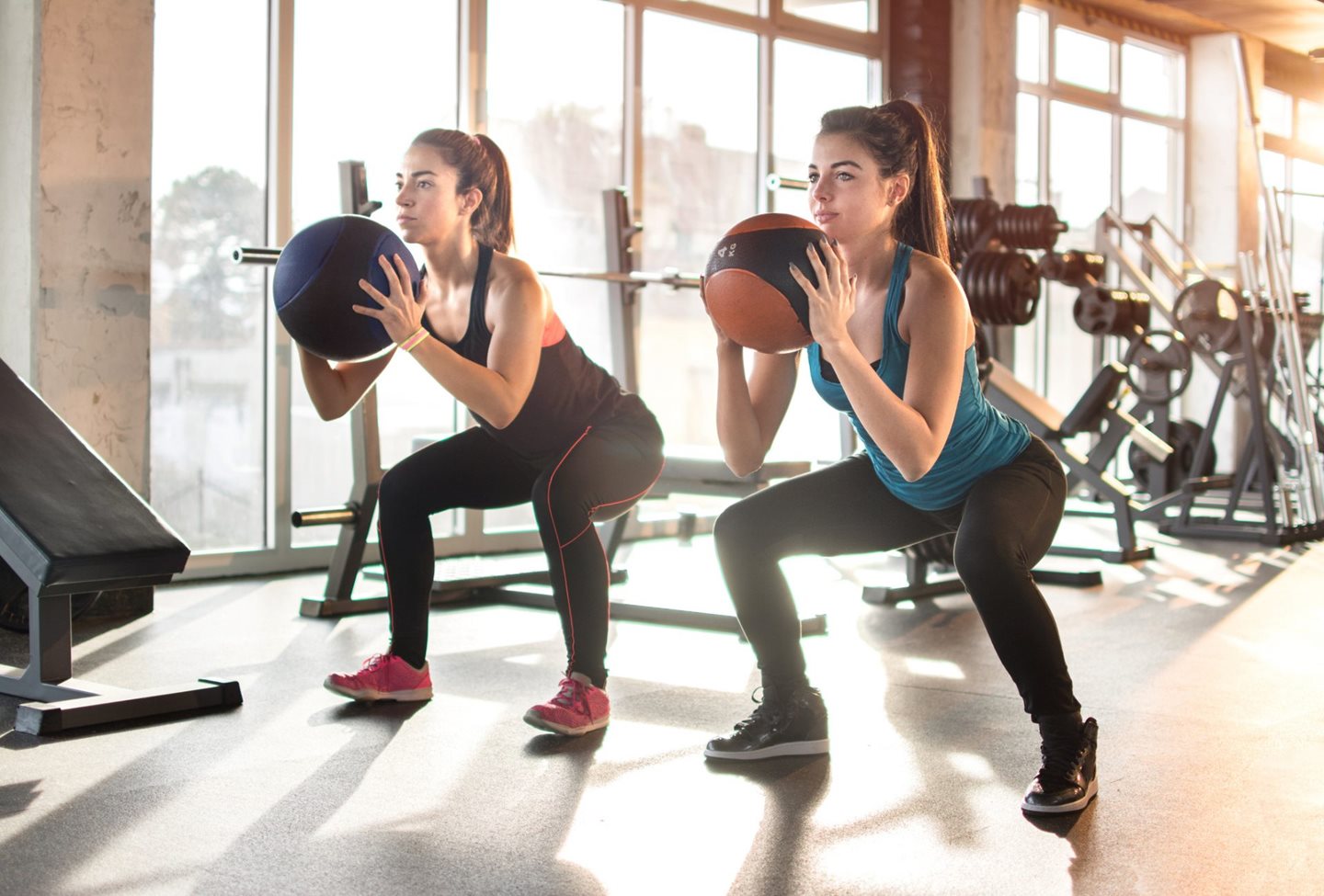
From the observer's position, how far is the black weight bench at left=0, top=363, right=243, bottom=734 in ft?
7.59

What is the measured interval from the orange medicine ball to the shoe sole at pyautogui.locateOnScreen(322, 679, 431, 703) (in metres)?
1.10

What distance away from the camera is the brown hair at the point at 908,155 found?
2070mm

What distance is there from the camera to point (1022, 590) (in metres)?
1.98

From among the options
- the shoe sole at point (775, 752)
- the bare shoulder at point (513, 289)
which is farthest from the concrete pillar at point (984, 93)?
the shoe sole at point (775, 752)

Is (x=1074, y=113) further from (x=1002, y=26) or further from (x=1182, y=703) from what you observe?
(x=1182, y=703)

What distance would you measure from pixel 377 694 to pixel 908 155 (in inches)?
57.5

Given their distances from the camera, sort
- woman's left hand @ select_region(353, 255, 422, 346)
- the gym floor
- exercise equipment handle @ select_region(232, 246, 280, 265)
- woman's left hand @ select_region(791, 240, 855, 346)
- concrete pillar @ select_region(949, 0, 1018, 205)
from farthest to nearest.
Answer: concrete pillar @ select_region(949, 0, 1018, 205)
exercise equipment handle @ select_region(232, 246, 280, 265)
woman's left hand @ select_region(353, 255, 422, 346)
woman's left hand @ select_region(791, 240, 855, 346)
the gym floor

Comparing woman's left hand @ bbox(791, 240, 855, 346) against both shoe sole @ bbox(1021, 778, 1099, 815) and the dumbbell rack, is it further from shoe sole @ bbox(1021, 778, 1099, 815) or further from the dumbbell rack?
the dumbbell rack

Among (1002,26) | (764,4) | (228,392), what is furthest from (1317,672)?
(1002,26)

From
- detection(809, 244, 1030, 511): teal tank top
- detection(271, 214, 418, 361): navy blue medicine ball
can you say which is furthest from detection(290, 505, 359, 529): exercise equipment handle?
detection(809, 244, 1030, 511): teal tank top

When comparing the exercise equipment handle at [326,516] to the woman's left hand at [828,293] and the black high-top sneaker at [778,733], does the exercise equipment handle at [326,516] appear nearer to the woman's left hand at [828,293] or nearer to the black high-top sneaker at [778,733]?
the black high-top sneaker at [778,733]

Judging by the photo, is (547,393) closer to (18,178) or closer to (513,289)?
(513,289)

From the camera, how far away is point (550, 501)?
8.15ft

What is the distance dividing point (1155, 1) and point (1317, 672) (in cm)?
659
